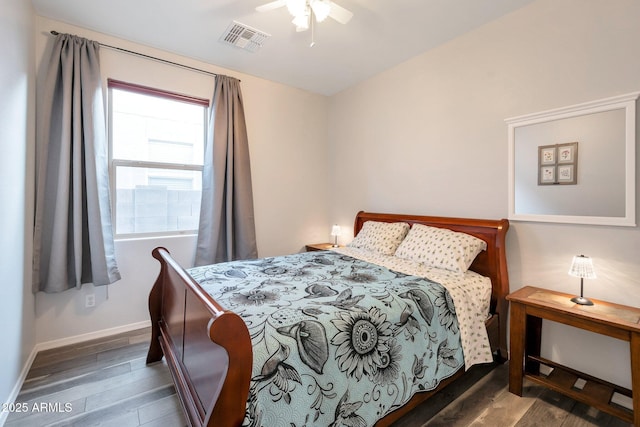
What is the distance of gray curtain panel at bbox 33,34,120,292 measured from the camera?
2.27 metres

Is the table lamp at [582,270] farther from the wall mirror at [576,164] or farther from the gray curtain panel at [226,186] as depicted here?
the gray curtain panel at [226,186]

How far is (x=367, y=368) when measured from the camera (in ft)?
4.37

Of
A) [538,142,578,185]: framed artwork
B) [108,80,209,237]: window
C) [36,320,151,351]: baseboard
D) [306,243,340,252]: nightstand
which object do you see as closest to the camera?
[538,142,578,185]: framed artwork

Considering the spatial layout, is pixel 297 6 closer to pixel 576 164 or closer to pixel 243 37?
pixel 243 37

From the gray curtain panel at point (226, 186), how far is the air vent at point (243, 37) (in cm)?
51

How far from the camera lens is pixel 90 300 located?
2541 mm

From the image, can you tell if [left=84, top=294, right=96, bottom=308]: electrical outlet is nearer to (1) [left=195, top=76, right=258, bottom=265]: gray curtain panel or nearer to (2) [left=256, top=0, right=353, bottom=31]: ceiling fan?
(1) [left=195, top=76, right=258, bottom=265]: gray curtain panel

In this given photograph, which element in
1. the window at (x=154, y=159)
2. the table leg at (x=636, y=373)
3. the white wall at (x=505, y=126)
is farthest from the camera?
the window at (x=154, y=159)

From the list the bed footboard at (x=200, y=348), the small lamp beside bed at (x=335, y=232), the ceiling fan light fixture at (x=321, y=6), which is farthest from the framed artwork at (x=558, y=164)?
the bed footboard at (x=200, y=348)

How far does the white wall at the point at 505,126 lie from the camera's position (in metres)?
1.79

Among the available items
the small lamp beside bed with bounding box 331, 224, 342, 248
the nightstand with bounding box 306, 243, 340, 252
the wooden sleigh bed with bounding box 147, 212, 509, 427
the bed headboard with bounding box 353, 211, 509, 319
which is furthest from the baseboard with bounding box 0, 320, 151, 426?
the bed headboard with bounding box 353, 211, 509, 319

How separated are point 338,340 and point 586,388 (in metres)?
1.66

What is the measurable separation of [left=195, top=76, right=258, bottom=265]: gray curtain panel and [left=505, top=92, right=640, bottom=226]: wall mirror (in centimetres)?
252

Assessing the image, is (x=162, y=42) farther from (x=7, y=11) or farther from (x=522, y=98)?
(x=522, y=98)
